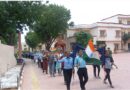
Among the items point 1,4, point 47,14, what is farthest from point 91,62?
point 47,14

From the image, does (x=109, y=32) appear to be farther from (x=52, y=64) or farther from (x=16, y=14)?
(x=52, y=64)

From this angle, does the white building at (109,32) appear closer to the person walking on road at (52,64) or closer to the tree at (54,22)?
the tree at (54,22)

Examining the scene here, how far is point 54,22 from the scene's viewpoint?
6100 cm

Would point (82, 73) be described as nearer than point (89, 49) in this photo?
Yes

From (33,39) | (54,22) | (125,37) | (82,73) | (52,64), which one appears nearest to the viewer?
(82,73)

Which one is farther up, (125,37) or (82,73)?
(82,73)

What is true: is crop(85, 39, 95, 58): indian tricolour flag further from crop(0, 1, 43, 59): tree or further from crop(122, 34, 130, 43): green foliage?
crop(122, 34, 130, 43): green foliage

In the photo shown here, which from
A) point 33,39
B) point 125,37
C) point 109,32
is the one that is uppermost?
point 109,32

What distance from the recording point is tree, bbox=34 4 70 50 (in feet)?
201

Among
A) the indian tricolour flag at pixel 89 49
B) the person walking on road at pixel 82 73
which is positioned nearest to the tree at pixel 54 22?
the indian tricolour flag at pixel 89 49

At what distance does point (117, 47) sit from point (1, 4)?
134 feet

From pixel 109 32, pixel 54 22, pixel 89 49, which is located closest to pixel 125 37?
pixel 109 32

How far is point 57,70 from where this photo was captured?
22.6m

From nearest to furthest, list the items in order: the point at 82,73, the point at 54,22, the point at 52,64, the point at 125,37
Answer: the point at 82,73
the point at 52,64
the point at 54,22
the point at 125,37
